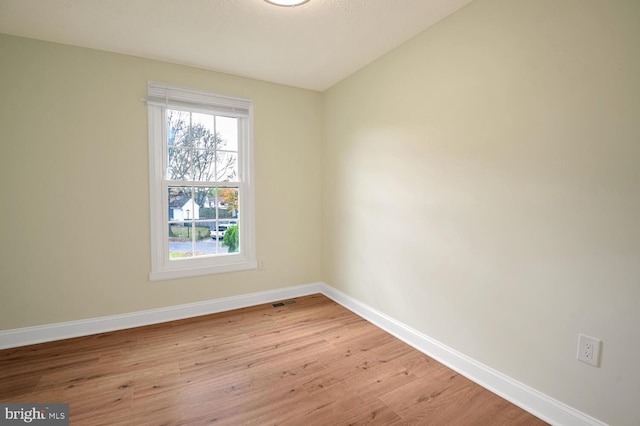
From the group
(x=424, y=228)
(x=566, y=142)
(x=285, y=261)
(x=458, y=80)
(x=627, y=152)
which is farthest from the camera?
(x=285, y=261)

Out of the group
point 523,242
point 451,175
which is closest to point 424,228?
point 451,175

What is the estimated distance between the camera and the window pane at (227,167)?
3150mm

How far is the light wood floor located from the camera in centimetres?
167

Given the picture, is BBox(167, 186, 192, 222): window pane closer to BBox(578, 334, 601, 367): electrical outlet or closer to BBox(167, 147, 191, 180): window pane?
BBox(167, 147, 191, 180): window pane

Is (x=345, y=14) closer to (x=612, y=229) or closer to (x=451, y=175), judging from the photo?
(x=451, y=175)

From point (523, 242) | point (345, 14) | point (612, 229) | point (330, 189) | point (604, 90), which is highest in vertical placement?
point (345, 14)

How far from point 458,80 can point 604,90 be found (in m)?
0.83

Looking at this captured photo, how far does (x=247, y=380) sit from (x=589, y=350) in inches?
76.4

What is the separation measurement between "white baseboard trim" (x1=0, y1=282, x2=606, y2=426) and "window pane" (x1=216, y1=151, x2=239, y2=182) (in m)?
1.29

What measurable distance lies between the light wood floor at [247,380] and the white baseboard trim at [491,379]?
0.06m

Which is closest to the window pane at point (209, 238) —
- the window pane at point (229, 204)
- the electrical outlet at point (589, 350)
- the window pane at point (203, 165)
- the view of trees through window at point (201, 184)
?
the view of trees through window at point (201, 184)

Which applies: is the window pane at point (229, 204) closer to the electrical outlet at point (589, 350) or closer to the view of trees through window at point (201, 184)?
the view of trees through window at point (201, 184)

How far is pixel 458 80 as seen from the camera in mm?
2059

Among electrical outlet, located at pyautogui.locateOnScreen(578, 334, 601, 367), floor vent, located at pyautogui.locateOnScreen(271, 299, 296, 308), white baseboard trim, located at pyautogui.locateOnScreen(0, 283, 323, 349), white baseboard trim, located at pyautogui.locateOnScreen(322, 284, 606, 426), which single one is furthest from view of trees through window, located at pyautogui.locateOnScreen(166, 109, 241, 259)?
electrical outlet, located at pyautogui.locateOnScreen(578, 334, 601, 367)
